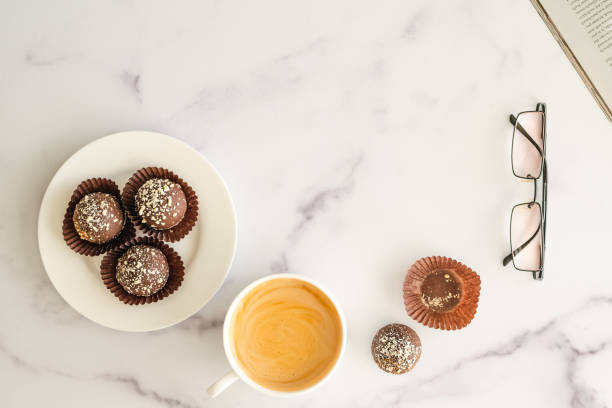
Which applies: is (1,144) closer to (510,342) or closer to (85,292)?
(85,292)

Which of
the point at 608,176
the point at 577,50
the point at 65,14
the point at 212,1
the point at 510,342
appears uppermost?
the point at 65,14

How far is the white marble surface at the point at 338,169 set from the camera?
1.32 metres

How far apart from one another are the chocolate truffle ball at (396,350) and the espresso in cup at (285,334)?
117mm

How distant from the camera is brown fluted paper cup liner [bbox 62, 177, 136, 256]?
1203mm

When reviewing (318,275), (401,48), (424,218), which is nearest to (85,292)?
(318,275)

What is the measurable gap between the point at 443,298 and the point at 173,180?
0.70 metres

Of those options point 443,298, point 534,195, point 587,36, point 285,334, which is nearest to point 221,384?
point 285,334

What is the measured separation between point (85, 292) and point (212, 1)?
77 cm

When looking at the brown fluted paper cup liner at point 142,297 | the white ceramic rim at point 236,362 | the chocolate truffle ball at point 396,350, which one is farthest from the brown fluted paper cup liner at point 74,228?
the chocolate truffle ball at point 396,350

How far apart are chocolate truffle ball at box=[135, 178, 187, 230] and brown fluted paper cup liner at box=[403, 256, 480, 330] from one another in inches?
22.8

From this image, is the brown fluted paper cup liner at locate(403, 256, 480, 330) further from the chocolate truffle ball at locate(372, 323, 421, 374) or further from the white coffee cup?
the white coffee cup

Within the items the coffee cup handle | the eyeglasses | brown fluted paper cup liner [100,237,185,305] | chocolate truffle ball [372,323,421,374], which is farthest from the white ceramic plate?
the eyeglasses

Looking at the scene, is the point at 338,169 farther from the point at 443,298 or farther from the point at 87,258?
the point at 87,258

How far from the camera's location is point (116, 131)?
1.32 metres
